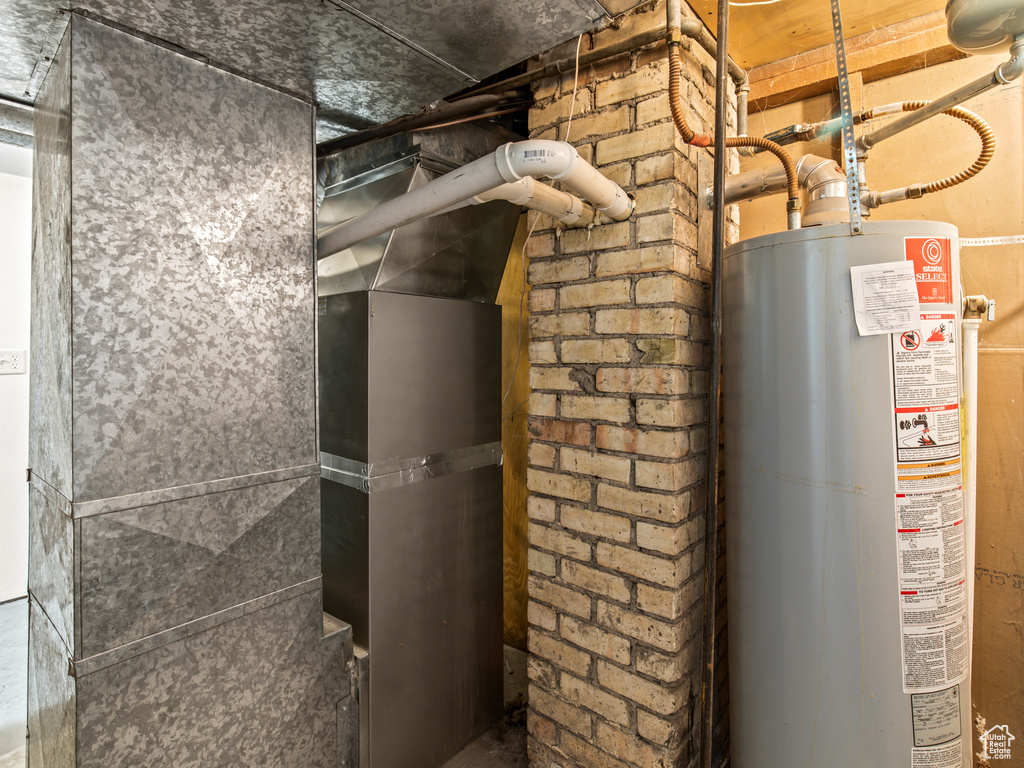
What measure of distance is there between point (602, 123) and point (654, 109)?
0.50 ft

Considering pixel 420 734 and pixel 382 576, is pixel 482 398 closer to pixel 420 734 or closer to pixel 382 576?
pixel 382 576

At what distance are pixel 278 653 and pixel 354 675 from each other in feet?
0.89

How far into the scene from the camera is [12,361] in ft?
9.69

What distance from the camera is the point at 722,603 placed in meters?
1.57

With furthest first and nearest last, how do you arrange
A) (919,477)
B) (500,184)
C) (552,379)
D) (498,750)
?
(498,750), (552,379), (500,184), (919,477)

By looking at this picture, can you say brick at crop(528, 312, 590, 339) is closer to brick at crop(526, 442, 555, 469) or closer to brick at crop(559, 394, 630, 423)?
brick at crop(559, 394, 630, 423)

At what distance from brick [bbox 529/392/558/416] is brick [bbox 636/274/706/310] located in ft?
1.30

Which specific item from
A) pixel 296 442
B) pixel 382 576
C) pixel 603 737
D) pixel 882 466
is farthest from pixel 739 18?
pixel 603 737

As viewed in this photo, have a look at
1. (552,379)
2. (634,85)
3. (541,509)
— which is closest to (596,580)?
(541,509)

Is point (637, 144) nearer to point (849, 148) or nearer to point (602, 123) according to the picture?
point (602, 123)

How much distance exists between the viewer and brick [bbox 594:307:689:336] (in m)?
1.29

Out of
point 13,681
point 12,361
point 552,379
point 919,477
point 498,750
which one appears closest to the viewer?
point 919,477

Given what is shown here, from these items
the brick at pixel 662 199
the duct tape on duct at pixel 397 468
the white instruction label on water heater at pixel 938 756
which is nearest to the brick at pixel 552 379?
the duct tape on duct at pixel 397 468

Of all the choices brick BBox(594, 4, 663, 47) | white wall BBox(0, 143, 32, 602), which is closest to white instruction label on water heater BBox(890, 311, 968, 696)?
brick BBox(594, 4, 663, 47)
